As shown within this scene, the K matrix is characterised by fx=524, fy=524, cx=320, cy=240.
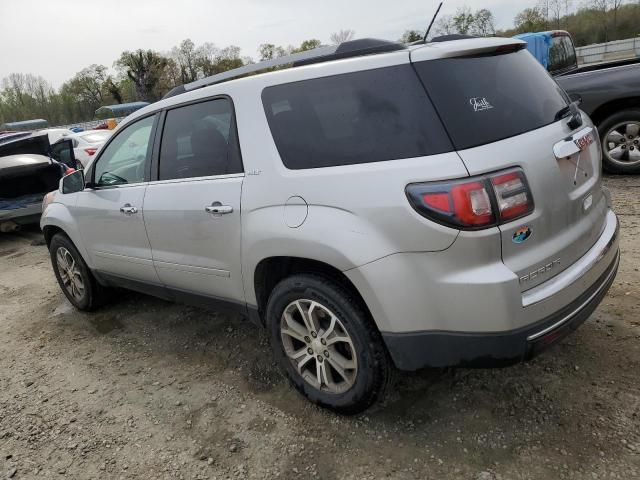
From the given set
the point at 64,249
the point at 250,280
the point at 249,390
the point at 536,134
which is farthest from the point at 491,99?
the point at 64,249

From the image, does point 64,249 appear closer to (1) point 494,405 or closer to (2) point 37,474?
(2) point 37,474

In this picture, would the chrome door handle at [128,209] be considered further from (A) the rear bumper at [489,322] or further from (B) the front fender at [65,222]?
(A) the rear bumper at [489,322]

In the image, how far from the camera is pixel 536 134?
7.76 ft

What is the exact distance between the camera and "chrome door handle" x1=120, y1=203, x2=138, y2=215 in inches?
141

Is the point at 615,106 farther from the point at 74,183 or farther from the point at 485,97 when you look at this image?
the point at 74,183

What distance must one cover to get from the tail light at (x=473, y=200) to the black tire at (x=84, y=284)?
135 inches

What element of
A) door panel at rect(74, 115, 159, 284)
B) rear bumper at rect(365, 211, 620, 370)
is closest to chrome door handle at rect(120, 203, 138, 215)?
door panel at rect(74, 115, 159, 284)

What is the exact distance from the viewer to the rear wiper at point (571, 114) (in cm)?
260

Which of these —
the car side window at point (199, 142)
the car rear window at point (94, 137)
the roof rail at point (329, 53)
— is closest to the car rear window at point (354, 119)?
the roof rail at point (329, 53)

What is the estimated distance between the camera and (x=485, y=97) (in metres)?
2.35

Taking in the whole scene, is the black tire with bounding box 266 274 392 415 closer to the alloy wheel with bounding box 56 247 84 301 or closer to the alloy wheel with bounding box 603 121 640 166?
the alloy wheel with bounding box 56 247 84 301

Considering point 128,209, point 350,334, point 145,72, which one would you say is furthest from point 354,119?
point 145,72

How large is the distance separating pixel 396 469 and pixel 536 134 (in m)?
1.65

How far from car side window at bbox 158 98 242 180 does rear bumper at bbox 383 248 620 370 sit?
4.35 feet
